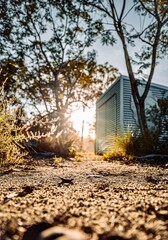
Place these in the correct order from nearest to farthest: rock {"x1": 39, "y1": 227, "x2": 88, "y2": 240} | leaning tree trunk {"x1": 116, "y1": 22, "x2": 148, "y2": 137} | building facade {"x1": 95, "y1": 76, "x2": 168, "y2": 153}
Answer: rock {"x1": 39, "y1": 227, "x2": 88, "y2": 240}
leaning tree trunk {"x1": 116, "y1": 22, "x2": 148, "y2": 137}
building facade {"x1": 95, "y1": 76, "x2": 168, "y2": 153}

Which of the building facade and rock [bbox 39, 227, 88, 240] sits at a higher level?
the building facade

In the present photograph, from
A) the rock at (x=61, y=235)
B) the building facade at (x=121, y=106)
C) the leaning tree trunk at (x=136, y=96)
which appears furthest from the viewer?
the building facade at (x=121, y=106)

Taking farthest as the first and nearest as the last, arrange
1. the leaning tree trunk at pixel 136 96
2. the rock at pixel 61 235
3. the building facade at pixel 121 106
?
the building facade at pixel 121 106, the leaning tree trunk at pixel 136 96, the rock at pixel 61 235

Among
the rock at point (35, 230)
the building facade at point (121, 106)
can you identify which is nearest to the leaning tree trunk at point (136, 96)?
the building facade at point (121, 106)

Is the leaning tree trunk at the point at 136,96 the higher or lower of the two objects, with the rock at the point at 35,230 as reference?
higher

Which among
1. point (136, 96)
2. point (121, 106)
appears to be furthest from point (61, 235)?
point (121, 106)

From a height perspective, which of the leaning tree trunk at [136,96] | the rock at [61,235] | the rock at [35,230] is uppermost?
the leaning tree trunk at [136,96]

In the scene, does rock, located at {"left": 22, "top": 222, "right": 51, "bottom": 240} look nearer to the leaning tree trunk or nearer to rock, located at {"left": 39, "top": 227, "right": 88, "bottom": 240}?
rock, located at {"left": 39, "top": 227, "right": 88, "bottom": 240}

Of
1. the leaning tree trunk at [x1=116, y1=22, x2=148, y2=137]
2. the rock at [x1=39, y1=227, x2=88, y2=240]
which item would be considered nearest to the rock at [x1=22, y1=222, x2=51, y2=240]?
the rock at [x1=39, y1=227, x2=88, y2=240]

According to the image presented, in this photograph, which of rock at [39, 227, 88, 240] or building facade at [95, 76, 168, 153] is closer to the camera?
rock at [39, 227, 88, 240]

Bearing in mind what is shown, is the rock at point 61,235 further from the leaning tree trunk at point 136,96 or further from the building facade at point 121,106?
the building facade at point 121,106

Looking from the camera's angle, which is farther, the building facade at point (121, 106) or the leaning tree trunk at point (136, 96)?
the building facade at point (121, 106)

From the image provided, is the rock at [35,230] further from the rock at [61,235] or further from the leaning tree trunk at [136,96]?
the leaning tree trunk at [136,96]

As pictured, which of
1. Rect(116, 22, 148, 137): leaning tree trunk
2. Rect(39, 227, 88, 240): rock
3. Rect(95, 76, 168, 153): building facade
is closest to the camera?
Rect(39, 227, 88, 240): rock
